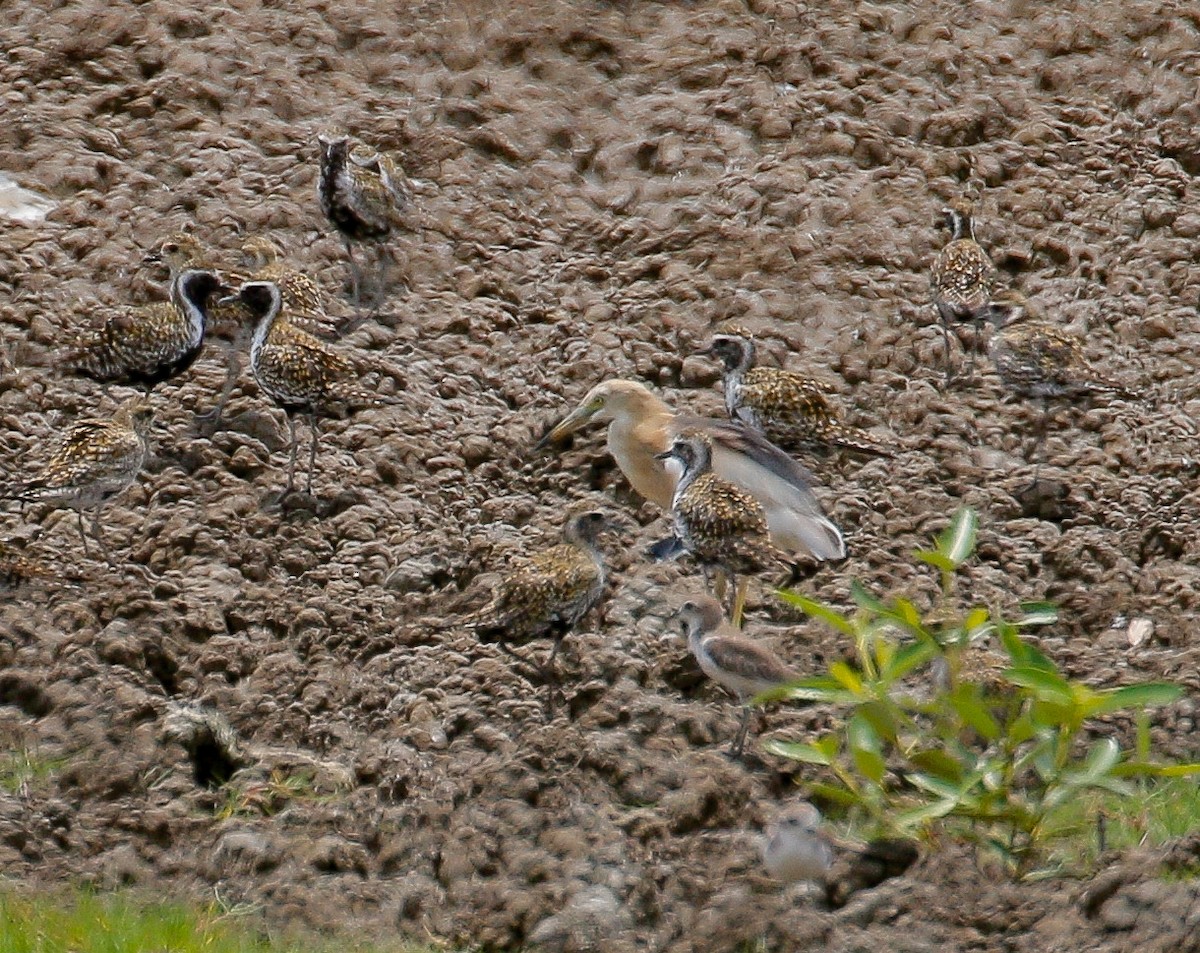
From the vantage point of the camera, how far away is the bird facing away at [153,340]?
10.3 meters

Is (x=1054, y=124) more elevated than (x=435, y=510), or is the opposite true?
(x=1054, y=124)

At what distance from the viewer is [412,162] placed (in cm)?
1261

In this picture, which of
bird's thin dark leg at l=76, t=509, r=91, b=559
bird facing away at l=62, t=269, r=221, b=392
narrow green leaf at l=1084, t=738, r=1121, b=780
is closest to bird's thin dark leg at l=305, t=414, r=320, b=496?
bird facing away at l=62, t=269, r=221, b=392

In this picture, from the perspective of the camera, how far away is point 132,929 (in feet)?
22.7

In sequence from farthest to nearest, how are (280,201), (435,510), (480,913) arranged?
(280,201) < (435,510) < (480,913)

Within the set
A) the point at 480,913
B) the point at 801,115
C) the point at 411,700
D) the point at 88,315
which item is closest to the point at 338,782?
the point at 411,700

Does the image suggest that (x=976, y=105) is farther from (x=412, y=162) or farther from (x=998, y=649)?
(x=998, y=649)

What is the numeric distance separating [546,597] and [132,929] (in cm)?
257

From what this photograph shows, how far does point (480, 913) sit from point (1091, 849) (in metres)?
2.47

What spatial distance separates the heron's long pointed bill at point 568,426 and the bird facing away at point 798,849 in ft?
10.7

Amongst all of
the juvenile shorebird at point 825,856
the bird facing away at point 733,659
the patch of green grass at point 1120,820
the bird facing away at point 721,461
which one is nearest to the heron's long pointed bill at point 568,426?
the bird facing away at point 721,461

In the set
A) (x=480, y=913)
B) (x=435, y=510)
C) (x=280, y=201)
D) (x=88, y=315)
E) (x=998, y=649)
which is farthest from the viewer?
(x=280, y=201)

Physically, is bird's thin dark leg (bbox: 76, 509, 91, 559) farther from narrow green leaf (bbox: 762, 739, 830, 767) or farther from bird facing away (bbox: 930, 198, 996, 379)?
bird facing away (bbox: 930, 198, 996, 379)

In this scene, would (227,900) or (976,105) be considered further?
(976,105)
